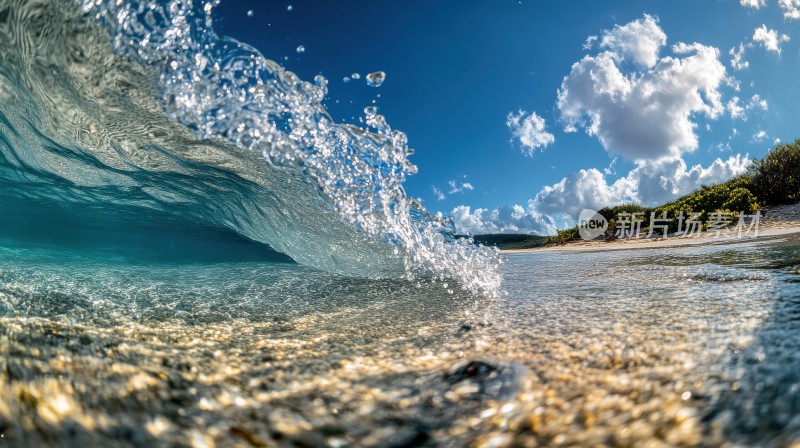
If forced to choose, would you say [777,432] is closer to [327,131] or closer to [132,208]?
[327,131]

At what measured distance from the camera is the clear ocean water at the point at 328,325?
1072 millimetres

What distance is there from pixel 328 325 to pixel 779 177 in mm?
18300

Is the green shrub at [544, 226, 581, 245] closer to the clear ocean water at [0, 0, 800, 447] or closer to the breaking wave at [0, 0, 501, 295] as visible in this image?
the breaking wave at [0, 0, 501, 295]

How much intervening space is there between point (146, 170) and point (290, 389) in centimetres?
1187

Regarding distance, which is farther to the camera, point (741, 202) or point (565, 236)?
point (565, 236)

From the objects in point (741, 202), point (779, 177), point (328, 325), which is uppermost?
point (779, 177)

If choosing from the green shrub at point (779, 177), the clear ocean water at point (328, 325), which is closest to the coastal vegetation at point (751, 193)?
the green shrub at point (779, 177)

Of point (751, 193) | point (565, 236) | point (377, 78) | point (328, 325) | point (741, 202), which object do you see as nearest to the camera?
point (328, 325)

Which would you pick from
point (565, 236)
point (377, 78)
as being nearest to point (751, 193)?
point (565, 236)

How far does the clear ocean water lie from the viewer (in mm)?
1072

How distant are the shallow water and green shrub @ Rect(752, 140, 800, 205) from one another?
1521 cm

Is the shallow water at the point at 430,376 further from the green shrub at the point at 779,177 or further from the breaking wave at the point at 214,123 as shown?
the green shrub at the point at 779,177

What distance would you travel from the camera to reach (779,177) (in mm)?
14148

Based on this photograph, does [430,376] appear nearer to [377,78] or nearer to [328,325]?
[328,325]
